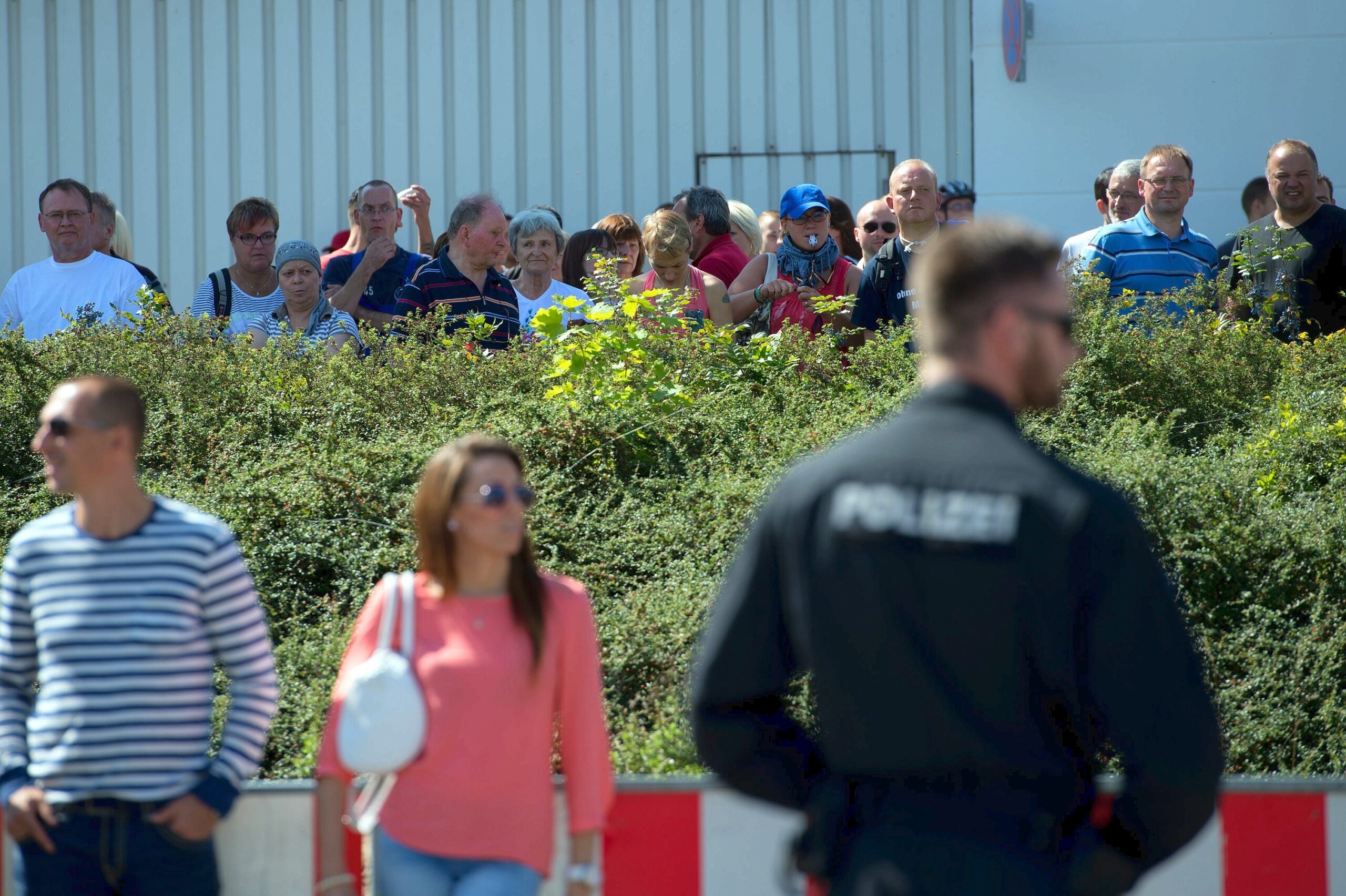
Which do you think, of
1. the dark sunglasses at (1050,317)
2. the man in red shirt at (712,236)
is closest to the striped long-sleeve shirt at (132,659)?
the dark sunglasses at (1050,317)

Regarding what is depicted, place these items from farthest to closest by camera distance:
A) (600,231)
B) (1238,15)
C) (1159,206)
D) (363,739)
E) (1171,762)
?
(1238,15) < (600,231) < (1159,206) < (363,739) < (1171,762)

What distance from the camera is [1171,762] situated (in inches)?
78.9

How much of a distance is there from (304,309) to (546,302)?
4.16ft

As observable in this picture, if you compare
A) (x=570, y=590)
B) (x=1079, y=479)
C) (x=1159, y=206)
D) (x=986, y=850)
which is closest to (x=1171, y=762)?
(x=986, y=850)

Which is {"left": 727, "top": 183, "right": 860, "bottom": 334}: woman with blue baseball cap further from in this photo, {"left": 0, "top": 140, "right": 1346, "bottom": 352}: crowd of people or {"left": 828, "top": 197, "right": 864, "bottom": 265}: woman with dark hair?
{"left": 828, "top": 197, "right": 864, "bottom": 265}: woman with dark hair

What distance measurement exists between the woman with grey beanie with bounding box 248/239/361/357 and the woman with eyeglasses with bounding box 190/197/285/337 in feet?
0.53

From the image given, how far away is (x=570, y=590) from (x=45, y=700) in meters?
1.12

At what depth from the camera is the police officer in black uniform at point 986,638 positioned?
2008 millimetres

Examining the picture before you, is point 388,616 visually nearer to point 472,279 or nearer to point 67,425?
point 67,425

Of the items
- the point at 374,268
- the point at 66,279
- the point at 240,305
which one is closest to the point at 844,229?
the point at 374,268

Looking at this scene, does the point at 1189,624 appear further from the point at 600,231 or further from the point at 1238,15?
the point at 1238,15

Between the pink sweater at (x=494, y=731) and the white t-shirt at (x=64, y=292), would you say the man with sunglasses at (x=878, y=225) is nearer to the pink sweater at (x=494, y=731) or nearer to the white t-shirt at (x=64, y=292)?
the white t-shirt at (x=64, y=292)

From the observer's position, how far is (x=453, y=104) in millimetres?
11898

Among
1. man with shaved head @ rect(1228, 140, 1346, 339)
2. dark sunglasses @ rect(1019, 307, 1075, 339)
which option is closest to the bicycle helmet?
man with shaved head @ rect(1228, 140, 1346, 339)
